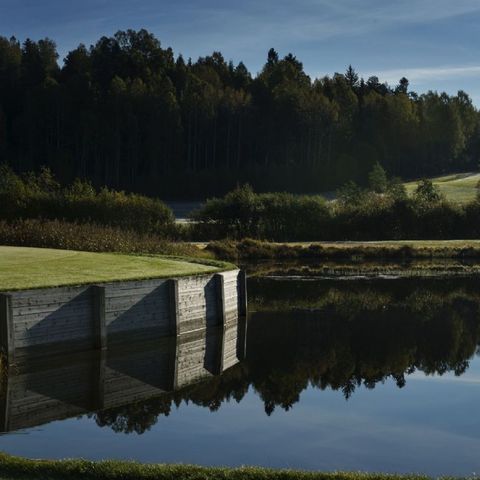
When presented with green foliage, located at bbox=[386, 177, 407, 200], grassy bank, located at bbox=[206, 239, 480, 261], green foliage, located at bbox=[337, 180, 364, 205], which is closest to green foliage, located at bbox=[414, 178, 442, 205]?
green foliage, located at bbox=[386, 177, 407, 200]

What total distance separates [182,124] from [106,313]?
79.7 metres

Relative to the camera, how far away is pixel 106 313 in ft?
83.3

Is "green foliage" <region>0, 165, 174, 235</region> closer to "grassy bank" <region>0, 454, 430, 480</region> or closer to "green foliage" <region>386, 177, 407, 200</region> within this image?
"green foliage" <region>386, 177, 407, 200</region>

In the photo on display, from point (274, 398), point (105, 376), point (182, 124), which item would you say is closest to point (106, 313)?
point (105, 376)

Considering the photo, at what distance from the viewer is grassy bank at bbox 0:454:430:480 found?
12875 millimetres

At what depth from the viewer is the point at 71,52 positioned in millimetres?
114500

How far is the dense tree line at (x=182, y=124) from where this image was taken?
98.4 meters

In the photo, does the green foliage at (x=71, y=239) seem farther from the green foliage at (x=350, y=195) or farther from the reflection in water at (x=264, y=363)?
the green foliage at (x=350, y=195)

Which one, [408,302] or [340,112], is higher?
[340,112]

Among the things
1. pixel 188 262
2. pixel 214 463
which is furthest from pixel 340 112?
pixel 214 463

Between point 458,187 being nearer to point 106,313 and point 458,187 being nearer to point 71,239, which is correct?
point 71,239

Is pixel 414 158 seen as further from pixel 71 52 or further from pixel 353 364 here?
pixel 353 364

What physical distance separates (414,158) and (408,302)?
Result: 305ft

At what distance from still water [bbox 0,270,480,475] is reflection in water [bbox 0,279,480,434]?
53mm
